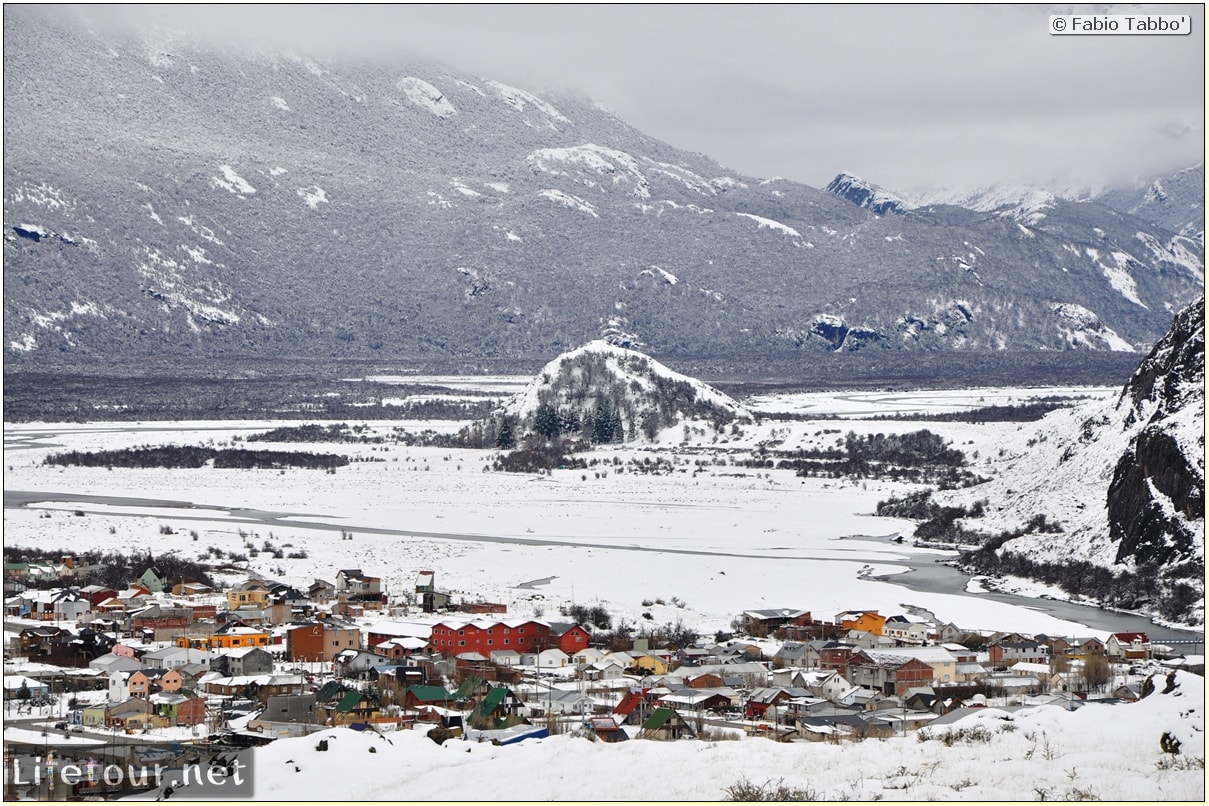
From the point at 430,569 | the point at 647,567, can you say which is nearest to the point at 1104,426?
the point at 647,567

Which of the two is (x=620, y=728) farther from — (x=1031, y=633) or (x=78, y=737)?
(x=1031, y=633)

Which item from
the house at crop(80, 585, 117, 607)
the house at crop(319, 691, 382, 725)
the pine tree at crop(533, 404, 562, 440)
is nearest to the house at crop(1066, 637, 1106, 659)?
the house at crop(319, 691, 382, 725)

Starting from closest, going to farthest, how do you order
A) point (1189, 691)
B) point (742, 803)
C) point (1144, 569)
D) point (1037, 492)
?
point (742, 803), point (1189, 691), point (1144, 569), point (1037, 492)

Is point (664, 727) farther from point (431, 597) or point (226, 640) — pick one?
point (431, 597)

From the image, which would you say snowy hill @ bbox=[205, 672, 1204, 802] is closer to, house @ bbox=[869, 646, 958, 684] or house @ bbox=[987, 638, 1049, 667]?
house @ bbox=[869, 646, 958, 684]

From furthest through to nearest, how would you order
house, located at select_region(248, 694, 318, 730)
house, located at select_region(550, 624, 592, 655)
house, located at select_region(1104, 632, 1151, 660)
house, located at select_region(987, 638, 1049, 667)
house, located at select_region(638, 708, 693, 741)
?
house, located at select_region(550, 624, 592, 655), house, located at select_region(1104, 632, 1151, 660), house, located at select_region(987, 638, 1049, 667), house, located at select_region(248, 694, 318, 730), house, located at select_region(638, 708, 693, 741)

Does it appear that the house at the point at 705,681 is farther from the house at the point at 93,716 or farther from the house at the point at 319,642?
the house at the point at 93,716

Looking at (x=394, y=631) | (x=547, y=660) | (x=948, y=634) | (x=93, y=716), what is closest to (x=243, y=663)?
(x=93, y=716)
